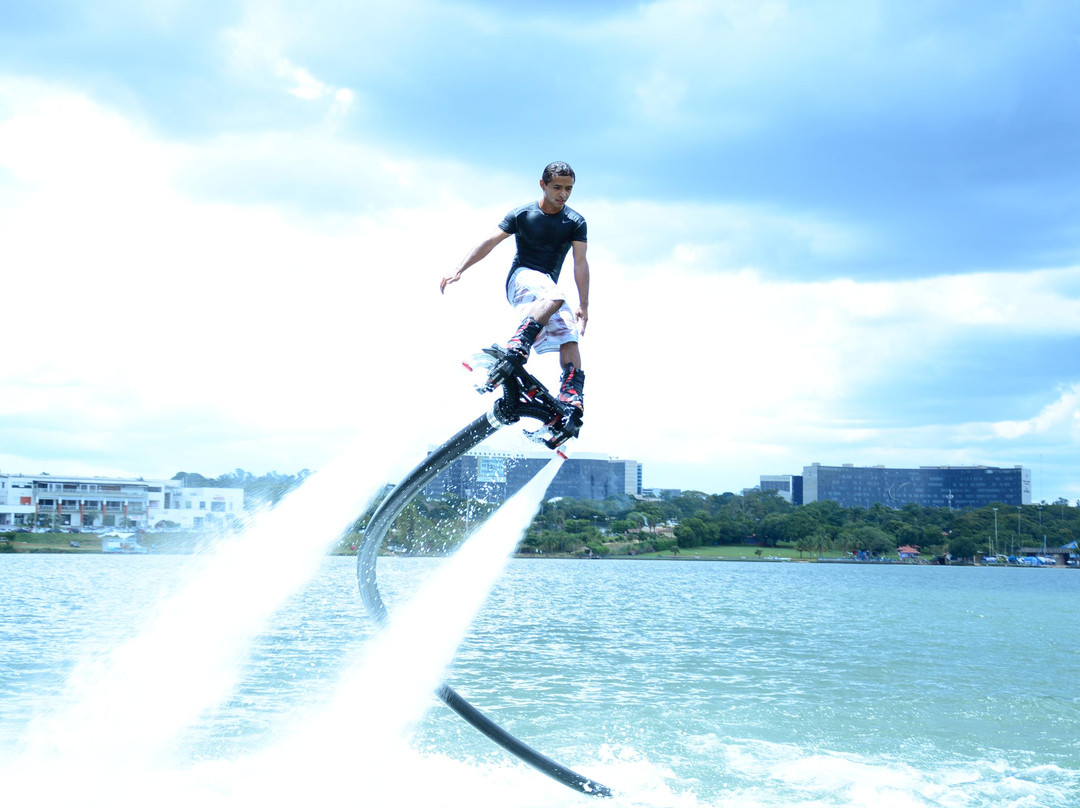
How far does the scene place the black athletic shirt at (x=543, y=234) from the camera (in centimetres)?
880

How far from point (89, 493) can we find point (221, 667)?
11530 cm

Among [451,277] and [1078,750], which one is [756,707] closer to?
[1078,750]

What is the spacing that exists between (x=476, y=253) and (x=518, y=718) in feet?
41.4

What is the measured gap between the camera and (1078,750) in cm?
1881

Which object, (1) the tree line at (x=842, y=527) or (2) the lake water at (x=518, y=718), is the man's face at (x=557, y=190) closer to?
(2) the lake water at (x=518, y=718)

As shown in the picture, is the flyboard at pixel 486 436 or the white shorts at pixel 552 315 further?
the white shorts at pixel 552 315

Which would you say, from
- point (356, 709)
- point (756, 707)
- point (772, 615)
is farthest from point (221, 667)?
point (772, 615)

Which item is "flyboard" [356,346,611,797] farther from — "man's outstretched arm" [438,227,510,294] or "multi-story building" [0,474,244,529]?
"multi-story building" [0,474,244,529]

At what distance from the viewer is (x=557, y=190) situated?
28.2 ft

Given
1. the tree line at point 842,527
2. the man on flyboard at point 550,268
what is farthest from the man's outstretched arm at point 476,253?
the tree line at point 842,527

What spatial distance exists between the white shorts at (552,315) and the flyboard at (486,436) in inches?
20.6

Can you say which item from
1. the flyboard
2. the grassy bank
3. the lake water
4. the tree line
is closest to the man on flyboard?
the flyboard

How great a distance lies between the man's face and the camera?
28.1ft

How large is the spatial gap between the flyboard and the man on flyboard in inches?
9.7
